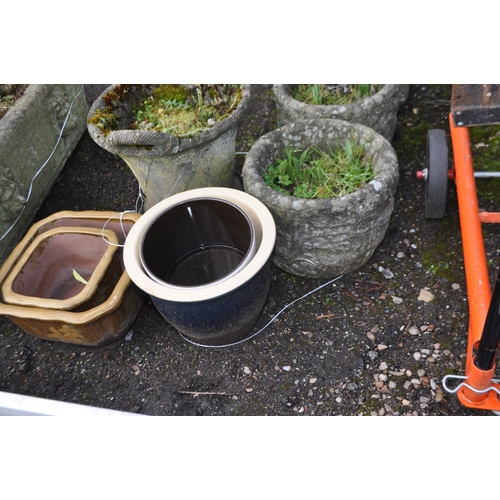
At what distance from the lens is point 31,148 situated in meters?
2.65

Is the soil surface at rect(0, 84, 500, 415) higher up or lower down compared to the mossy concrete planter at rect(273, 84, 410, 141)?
lower down

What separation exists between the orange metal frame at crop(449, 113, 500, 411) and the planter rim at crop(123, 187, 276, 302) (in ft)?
2.40

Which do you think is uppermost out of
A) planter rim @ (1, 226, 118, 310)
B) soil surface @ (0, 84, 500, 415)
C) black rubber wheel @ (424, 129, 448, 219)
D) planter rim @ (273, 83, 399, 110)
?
planter rim @ (273, 83, 399, 110)

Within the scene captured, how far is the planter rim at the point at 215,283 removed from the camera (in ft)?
5.62

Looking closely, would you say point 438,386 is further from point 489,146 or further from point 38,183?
point 38,183

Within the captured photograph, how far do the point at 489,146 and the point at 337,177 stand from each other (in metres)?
1.02

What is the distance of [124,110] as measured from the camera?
2.47m

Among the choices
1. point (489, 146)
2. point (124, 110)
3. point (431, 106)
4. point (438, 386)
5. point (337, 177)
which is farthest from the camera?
point (431, 106)

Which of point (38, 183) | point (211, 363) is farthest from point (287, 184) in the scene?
point (38, 183)

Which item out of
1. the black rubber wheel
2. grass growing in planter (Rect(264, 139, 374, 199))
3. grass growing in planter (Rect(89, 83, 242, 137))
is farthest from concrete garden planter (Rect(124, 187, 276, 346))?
the black rubber wheel

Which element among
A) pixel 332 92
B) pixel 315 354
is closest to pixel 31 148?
pixel 332 92

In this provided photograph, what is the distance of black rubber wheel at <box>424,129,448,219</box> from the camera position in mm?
2271

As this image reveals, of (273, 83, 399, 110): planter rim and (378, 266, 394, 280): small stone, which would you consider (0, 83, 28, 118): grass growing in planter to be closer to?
(273, 83, 399, 110): planter rim

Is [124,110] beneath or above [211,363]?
above
